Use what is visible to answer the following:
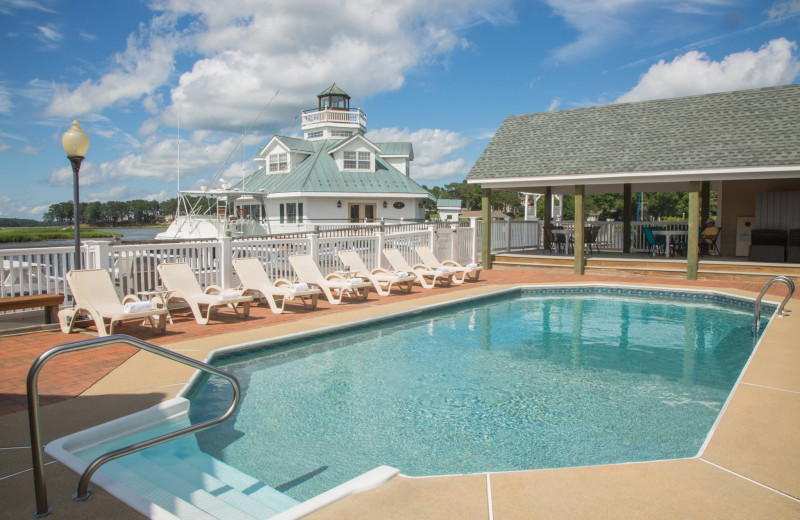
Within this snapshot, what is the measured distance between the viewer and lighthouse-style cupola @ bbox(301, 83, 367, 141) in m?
38.9

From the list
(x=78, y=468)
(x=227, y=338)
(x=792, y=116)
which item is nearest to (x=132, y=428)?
(x=78, y=468)

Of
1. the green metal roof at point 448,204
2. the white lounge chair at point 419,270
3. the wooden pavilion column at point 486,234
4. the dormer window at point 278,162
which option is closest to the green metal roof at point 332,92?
the dormer window at point 278,162

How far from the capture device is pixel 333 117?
38938 millimetres

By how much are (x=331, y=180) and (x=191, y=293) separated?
83.0 ft

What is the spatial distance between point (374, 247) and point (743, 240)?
1260cm

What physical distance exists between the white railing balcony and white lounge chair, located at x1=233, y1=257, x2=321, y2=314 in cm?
3106

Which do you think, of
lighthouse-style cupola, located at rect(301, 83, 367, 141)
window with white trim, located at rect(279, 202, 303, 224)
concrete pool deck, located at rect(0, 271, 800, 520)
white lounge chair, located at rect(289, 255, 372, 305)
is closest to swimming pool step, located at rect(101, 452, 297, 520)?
concrete pool deck, located at rect(0, 271, 800, 520)

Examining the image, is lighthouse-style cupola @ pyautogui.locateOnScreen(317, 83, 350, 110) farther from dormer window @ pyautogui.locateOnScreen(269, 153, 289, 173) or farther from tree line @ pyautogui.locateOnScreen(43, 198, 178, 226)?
tree line @ pyautogui.locateOnScreen(43, 198, 178, 226)

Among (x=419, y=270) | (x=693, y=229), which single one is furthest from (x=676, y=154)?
(x=419, y=270)

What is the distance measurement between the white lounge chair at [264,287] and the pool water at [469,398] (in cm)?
154

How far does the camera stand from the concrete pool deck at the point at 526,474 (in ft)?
8.94

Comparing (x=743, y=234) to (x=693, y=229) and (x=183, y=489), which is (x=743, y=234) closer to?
(x=693, y=229)

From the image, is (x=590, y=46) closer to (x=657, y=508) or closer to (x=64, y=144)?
(x=64, y=144)

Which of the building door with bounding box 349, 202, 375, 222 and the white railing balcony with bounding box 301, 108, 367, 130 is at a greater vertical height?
the white railing balcony with bounding box 301, 108, 367, 130
